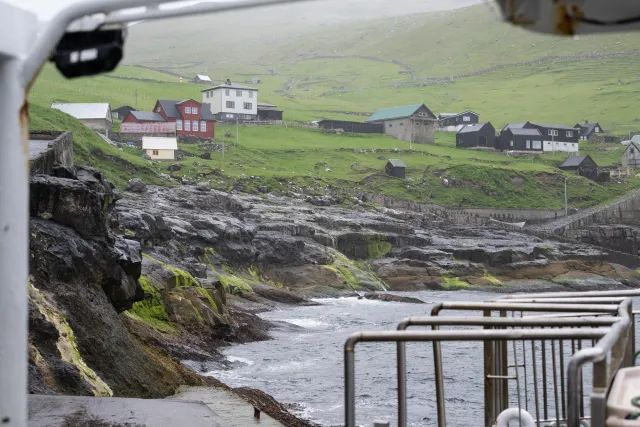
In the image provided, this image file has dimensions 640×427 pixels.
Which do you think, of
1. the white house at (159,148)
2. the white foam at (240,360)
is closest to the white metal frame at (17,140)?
the white foam at (240,360)

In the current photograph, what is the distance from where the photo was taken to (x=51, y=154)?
76.2 feet

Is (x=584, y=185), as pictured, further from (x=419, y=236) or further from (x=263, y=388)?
(x=263, y=388)

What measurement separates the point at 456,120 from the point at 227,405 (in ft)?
451

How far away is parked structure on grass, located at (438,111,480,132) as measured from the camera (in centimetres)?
14762

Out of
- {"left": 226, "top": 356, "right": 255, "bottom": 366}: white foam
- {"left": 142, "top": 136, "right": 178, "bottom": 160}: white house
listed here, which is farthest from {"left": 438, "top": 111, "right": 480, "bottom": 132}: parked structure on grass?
{"left": 226, "top": 356, "right": 255, "bottom": 366}: white foam

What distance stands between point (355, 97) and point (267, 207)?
123 m

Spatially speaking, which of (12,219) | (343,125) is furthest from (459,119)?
(12,219)

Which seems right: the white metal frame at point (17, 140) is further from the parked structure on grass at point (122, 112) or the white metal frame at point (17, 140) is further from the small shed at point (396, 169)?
the parked structure on grass at point (122, 112)

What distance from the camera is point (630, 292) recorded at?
7.53 metres

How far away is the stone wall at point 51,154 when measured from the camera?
19641 mm

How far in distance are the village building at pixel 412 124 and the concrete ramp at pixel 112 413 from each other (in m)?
119

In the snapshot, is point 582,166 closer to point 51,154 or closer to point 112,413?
point 51,154

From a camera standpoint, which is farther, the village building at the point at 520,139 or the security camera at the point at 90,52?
the village building at the point at 520,139

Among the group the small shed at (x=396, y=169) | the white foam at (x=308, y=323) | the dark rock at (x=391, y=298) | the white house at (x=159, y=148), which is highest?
the white house at (x=159, y=148)
